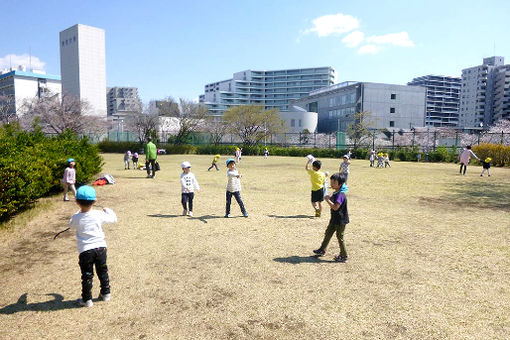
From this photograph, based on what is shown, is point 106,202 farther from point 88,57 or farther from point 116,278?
point 88,57

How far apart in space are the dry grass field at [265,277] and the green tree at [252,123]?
39219 millimetres

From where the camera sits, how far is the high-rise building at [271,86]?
395ft

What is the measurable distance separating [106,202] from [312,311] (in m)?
8.21

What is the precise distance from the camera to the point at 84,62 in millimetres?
101312

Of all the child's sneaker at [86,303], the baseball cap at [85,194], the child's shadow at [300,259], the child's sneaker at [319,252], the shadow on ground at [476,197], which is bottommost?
the child's sneaker at [86,303]

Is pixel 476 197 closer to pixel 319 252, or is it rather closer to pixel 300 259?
pixel 319 252

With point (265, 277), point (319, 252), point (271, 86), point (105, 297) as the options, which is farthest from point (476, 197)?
point (271, 86)

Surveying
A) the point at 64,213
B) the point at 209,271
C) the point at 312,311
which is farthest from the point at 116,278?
the point at 64,213

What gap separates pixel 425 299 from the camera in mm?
4094

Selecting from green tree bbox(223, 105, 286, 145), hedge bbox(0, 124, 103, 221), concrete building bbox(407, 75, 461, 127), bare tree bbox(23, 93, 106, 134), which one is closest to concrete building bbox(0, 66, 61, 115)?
bare tree bbox(23, 93, 106, 134)

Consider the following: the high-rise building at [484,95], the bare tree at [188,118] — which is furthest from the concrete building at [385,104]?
the high-rise building at [484,95]

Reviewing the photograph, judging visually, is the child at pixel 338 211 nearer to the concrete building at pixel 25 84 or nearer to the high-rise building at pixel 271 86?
the concrete building at pixel 25 84

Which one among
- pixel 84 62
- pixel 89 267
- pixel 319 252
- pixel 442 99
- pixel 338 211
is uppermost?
pixel 84 62

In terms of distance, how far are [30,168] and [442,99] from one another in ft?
435
